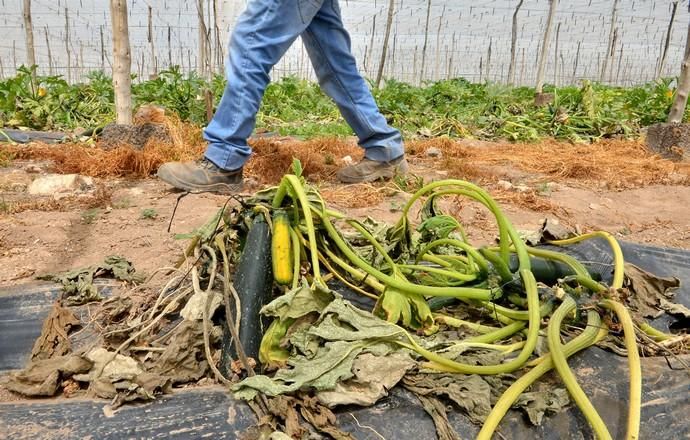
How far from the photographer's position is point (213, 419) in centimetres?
105

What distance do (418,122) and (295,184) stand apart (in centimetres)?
663

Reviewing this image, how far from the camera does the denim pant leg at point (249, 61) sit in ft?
9.17

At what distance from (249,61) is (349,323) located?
2.00 metres

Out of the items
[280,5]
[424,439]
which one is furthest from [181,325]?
[280,5]

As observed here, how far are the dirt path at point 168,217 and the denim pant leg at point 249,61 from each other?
0.36m

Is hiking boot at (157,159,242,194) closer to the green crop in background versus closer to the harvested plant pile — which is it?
the harvested plant pile

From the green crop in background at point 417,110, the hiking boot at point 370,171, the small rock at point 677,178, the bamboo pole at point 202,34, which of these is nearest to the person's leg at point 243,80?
the hiking boot at point 370,171

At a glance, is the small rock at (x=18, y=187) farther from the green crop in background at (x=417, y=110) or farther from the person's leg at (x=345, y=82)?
the green crop in background at (x=417, y=110)

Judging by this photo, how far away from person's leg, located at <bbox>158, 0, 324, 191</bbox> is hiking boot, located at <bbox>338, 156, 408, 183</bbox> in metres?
0.99

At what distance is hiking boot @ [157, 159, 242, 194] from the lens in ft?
9.91

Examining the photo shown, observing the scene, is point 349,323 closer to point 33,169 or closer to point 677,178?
point 33,169

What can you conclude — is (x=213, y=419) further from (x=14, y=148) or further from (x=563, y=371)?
(x=14, y=148)

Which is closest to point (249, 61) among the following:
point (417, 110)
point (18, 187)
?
point (18, 187)

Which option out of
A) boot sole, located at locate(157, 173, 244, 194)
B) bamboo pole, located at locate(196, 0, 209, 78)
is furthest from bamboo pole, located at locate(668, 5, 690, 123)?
bamboo pole, located at locate(196, 0, 209, 78)
